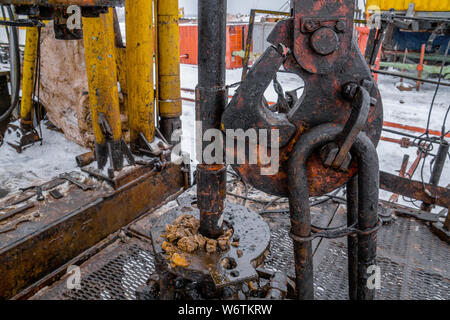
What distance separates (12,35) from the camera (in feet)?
8.68

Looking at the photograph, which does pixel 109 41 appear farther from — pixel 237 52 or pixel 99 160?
pixel 237 52

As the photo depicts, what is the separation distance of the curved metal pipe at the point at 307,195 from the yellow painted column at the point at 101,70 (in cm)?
179

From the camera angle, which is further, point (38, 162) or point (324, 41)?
point (38, 162)

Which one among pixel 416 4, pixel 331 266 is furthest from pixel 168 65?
pixel 416 4

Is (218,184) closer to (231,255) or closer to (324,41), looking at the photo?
(231,255)

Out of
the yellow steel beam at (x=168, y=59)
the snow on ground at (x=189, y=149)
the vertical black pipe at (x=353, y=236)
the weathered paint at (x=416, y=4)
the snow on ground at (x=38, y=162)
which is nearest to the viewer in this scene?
the vertical black pipe at (x=353, y=236)

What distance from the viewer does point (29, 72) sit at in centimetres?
357

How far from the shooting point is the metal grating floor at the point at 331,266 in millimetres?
1763

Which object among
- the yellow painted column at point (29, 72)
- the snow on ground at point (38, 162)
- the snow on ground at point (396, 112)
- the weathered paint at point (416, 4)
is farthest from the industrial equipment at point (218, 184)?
the weathered paint at point (416, 4)

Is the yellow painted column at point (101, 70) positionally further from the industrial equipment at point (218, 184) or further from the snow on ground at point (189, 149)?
the snow on ground at point (189, 149)

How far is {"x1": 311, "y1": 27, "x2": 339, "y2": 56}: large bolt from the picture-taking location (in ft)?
2.90

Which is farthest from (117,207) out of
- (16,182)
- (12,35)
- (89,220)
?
(12,35)

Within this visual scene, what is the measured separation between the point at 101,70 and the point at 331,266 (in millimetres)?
1940
